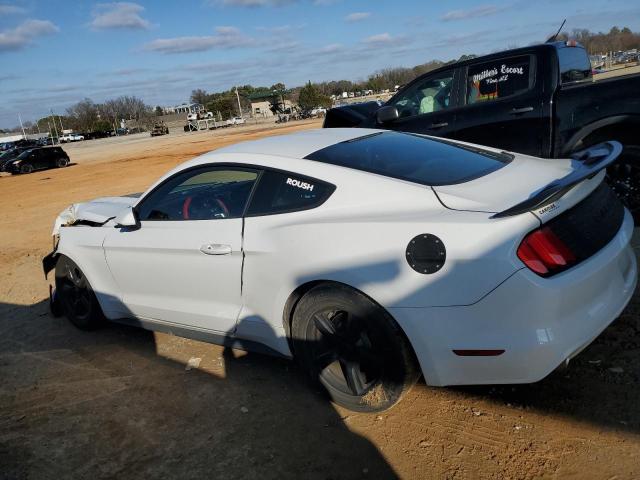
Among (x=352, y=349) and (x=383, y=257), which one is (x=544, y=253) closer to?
(x=383, y=257)

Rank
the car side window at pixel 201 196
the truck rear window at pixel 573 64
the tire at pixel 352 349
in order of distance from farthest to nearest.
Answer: the truck rear window at pixel 573 64 → the car side window at pixel 201 196 → the tire at pixel 352 349

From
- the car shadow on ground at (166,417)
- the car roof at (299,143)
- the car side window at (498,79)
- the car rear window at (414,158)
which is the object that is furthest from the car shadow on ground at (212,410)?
the car side window at (498,79)

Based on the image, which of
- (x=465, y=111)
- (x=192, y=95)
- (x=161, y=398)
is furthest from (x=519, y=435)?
(x=192, y=95)

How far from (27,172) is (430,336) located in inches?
1344

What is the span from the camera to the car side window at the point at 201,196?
3539 millimetres

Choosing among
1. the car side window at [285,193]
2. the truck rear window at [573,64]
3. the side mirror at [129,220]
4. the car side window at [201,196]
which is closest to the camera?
the car side window at [285,193]

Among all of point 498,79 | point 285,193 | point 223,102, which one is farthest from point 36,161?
point 223,102

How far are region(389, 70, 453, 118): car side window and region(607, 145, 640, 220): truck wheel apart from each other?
1.98 metres

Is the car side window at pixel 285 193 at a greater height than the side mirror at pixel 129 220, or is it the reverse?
the car side window at pixel 285 193

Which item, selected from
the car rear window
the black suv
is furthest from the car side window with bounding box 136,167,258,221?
the black suv

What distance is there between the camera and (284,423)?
3131 mm

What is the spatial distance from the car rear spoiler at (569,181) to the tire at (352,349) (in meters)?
0.81

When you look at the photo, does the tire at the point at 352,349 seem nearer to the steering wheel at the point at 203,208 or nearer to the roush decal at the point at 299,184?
the roush decal at the point at 299,184

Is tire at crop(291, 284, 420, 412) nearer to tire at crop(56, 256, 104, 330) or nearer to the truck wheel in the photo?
tire at crop(56, 256, 104, 330)
